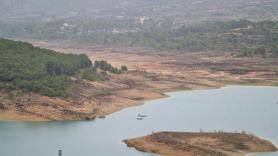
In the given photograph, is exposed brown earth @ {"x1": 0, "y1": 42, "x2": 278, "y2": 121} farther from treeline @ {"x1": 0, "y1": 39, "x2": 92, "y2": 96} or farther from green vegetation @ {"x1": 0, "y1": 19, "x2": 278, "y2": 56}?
green vegetation @ {"x1": 0, "y1": 19, "x2": 278, "y2": 56}

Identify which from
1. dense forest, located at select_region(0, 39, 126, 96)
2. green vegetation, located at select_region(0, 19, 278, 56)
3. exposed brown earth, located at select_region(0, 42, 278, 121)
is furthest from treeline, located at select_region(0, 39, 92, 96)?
green vegetation, located at select_region(0, 19, 278, 56)

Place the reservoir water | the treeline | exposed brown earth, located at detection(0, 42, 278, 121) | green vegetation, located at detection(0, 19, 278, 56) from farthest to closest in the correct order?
green vegetation, located at detection(0, 19, 278, 56) < the treeline < exposed brown earth, located at detection(0, 42, 278, 121) < the reservoir water

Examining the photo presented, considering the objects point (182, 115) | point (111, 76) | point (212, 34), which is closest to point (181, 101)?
point (182, 115)

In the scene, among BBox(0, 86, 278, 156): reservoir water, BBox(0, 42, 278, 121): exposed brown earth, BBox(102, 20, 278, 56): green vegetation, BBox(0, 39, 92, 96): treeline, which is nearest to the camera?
BBox(0, 86, 278, 156): reservoir water

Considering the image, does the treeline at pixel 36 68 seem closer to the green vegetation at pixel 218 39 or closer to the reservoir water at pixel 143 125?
the reservoir water at pixel 143 125

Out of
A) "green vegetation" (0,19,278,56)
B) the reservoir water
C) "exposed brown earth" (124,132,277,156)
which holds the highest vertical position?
"green vegetation" (0,19,278,56)

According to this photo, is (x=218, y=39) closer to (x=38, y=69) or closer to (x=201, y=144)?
(x=38, y=69)

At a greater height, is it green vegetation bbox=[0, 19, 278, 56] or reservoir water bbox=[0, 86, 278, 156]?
green vegetation bbox=[0, 19, 278, 56]
